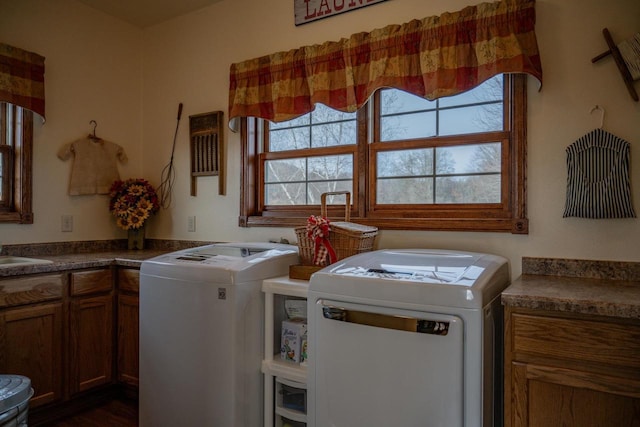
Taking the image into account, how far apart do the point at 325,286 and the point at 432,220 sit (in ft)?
2.48

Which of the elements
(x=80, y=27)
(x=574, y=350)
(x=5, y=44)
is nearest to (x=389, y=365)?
→ (x=574, y=350)

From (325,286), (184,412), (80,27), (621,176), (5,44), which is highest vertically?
(80,27)

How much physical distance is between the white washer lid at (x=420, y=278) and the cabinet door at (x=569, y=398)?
0.28 meters

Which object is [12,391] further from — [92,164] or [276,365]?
[92,164]

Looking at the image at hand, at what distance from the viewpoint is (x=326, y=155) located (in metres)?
2.46

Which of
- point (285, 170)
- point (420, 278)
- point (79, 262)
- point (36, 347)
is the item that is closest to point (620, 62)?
point (420, 278)

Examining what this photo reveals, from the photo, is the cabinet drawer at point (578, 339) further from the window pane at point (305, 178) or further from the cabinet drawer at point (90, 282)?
the cabinet drawer at point (90, 282)

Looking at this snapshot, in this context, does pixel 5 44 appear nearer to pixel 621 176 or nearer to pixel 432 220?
pixel 432 220

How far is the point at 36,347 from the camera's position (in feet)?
7.22

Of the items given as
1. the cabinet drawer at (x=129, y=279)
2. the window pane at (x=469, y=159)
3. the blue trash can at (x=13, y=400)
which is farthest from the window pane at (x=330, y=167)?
the blue trash can at (x=13, y=400)

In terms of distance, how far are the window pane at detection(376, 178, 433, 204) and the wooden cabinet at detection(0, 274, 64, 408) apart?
1.84 meters

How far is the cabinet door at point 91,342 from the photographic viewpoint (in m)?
2.37

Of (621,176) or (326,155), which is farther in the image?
(326,155)

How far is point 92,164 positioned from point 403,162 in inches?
84.5
